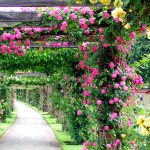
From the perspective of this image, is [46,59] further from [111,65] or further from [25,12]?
[25,12]

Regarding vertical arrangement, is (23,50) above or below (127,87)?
above

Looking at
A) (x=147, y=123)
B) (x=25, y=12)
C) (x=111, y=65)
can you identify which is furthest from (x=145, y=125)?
(x=111, y=65)

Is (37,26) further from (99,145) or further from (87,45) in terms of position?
(99,145)

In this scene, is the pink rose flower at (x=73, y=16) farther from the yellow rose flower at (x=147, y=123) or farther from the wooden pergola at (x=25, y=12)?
the yellow rose flower at (x=147, y=123)

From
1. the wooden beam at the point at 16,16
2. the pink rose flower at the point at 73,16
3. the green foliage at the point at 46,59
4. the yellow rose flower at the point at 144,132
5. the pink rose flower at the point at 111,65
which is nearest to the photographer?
the yellow rose flower at the point at 144,132

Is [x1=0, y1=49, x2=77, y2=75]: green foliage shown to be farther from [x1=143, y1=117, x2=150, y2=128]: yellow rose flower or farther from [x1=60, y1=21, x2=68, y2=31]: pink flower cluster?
[x1=143, y1=117, x2=150, y2=128]: yellow rose flower

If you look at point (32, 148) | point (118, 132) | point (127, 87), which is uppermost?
point (127, 87)

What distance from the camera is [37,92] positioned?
138ft

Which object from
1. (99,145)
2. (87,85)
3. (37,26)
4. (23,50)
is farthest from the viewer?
(23,50)

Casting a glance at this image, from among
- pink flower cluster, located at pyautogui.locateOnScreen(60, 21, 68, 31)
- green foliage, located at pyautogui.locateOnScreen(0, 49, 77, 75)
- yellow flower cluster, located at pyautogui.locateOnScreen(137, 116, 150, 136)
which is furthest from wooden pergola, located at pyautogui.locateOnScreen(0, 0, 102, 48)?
green foliage, located at pyautogui.locateOnScreen(0, 49, 77, 75)

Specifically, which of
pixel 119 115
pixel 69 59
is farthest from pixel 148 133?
pixel 69 59

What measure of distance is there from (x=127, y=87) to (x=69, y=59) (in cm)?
419

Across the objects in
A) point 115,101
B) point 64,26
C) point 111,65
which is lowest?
point 115,101

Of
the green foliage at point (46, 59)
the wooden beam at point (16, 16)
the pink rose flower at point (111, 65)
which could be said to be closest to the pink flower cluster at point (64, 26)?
the wooden beam at point (16, 16)
